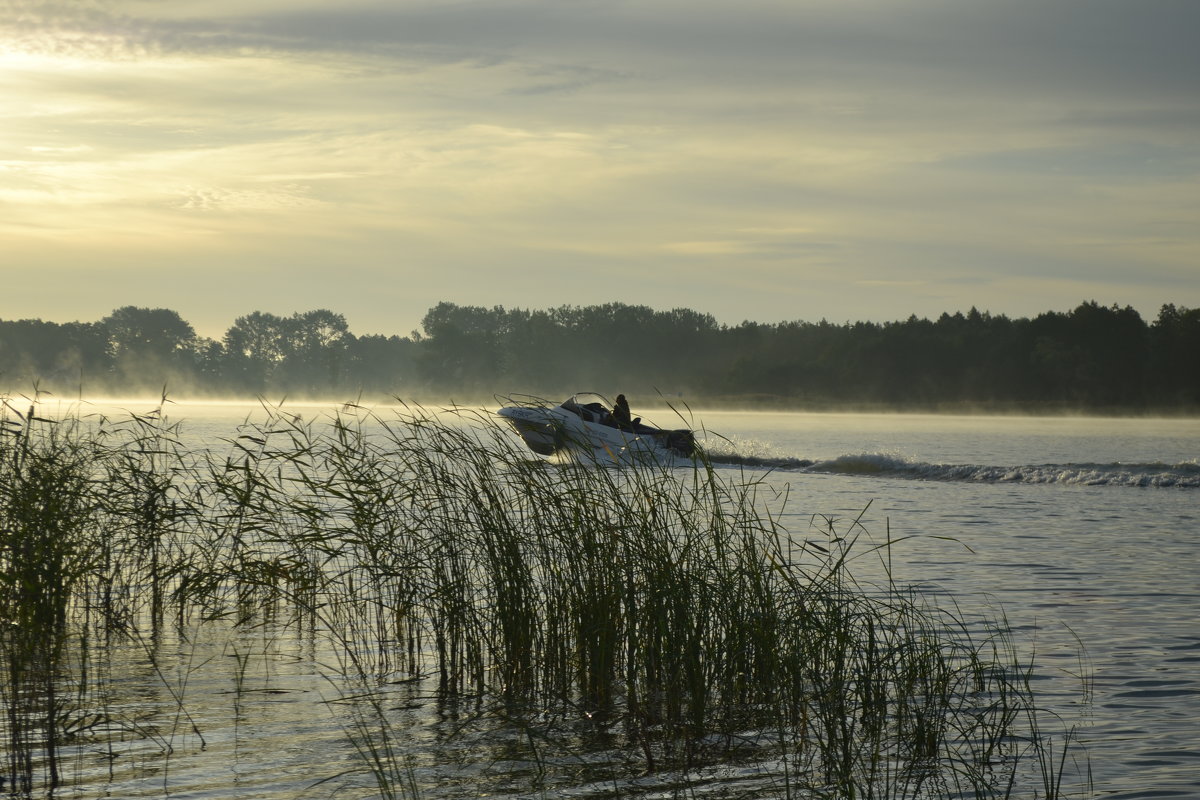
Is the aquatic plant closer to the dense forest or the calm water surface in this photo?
the calm water surface

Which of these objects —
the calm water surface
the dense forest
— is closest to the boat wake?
the calm water surface

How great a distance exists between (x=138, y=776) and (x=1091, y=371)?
87800 millimetres

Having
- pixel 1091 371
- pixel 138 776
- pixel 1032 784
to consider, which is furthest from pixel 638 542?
pixel 1091 371

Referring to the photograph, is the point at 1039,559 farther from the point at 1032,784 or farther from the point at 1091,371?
the point at 1091,371

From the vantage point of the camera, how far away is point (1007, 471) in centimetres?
3025

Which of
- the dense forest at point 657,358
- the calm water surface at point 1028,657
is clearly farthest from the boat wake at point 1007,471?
the dense forest at point 657,358

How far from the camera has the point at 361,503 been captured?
8.52 meters

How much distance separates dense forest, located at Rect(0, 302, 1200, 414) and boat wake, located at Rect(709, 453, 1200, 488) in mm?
52305

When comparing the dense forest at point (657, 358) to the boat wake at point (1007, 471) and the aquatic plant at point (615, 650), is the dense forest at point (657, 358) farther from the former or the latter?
the aquatic plant at point (615, 650)

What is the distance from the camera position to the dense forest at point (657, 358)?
8469 cm

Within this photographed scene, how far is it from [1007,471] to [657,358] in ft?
313

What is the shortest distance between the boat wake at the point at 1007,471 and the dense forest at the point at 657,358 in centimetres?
5230

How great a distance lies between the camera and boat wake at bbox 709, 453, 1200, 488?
27547 mm

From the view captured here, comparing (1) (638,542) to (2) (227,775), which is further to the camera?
(1) (638,542)
